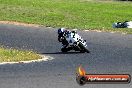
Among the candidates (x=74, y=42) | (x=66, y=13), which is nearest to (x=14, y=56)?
(x=74, y=42)

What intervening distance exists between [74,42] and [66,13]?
19.7 m

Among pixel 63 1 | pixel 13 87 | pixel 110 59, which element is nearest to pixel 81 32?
pixel 110 59

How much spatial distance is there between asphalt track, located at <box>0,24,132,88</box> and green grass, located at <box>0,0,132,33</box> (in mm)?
3573

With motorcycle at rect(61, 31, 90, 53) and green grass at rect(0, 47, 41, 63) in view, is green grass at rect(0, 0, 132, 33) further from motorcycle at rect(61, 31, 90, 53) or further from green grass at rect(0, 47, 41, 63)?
green grass at rect(0, 47, 41, 63)

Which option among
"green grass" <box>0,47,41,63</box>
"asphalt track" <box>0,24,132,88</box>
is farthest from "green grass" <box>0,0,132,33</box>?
"green grass" <box>0,47,41,63</box>

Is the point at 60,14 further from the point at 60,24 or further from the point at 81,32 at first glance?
the point at 81,32

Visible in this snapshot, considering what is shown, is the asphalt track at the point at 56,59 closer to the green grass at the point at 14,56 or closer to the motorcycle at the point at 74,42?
the motorcycle at the point at 74,42

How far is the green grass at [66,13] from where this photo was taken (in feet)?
117

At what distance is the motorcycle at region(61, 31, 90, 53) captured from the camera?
2192cm

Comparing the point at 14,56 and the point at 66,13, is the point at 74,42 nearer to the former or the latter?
the point at 14,56

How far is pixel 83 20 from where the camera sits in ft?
124

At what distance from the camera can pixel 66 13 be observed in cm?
4178

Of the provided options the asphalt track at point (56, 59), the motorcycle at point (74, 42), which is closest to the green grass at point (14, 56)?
the asphalt track at point (56, 59)

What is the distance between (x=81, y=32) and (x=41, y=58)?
38.0 ft
